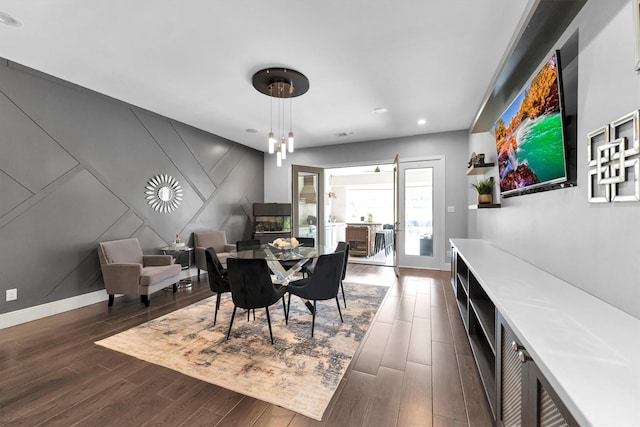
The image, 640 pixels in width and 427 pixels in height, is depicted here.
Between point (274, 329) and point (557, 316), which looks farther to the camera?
point (274, 329)

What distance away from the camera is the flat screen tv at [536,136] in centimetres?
171

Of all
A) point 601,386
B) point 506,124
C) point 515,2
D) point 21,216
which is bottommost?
point 601,386

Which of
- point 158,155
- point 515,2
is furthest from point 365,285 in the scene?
point 158,155

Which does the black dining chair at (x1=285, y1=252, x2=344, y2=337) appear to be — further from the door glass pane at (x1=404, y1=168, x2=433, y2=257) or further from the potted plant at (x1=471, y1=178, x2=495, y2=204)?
the door glass pane at (x1=404, y1=168, x2=433, y2=257)

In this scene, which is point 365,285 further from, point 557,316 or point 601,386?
point 601,386

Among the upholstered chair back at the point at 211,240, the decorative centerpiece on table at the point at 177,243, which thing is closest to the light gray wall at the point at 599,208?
→ the decorative centerpiece on table at the point at 177,243

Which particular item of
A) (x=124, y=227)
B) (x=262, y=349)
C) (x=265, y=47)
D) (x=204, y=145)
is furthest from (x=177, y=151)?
(x=262, y=349)

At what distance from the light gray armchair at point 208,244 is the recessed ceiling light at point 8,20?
3343 millimetres

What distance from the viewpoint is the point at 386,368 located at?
84.4 inches

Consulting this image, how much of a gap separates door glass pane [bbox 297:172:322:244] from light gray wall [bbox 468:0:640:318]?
4.75m

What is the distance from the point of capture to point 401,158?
5.86 m

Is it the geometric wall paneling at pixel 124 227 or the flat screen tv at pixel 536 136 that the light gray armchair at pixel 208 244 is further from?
the flat screen tv at pixel 536 136

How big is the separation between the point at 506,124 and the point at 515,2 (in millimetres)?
1006

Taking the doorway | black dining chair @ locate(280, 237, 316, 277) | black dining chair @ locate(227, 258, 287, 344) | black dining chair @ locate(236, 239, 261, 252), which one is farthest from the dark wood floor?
the doorway
